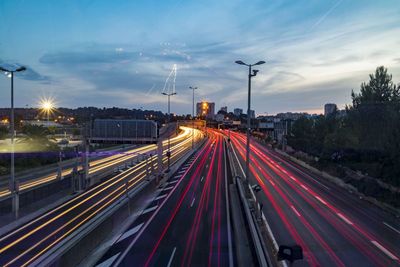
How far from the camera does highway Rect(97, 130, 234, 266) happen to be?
65.8ft

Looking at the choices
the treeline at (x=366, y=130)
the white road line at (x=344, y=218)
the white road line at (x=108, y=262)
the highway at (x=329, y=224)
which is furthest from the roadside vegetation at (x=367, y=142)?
the white road line at (x=108, y=262)

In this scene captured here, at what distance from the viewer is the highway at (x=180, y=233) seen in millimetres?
20047

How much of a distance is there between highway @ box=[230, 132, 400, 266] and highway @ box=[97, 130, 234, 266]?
13.1 feet

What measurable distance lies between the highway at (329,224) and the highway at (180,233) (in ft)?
13.1

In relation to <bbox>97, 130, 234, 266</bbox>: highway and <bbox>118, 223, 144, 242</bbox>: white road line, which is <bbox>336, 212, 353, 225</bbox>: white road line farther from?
<bbox>118, 223, 144, 242</bbox>: white road line

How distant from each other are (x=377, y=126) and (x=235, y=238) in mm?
60321

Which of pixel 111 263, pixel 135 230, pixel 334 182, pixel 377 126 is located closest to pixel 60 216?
pixel 135 230

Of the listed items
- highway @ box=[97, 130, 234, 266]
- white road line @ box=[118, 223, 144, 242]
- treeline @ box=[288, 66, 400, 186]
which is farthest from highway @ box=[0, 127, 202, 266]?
treeline @ box=[288, 66, 400, 186]

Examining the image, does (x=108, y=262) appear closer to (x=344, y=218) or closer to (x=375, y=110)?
(x=344, y=218)

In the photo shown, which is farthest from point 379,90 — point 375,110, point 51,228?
point 51,228

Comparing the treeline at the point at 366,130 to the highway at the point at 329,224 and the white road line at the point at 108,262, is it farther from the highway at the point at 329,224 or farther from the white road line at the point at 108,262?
the white road line at the point at 108,262

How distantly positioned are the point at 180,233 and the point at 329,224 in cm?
1197

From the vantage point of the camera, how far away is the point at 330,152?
2579 inches

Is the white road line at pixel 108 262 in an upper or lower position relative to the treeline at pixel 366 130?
lower
